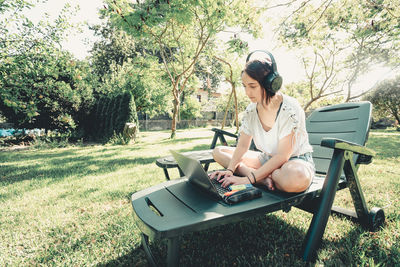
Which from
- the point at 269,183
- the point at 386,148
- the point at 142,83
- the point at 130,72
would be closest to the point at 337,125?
the point at 269,183

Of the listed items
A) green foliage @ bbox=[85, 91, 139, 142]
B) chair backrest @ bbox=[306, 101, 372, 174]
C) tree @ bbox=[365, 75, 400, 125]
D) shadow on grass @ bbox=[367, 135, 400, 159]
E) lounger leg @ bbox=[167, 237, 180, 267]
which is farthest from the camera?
tree @ bbox=[365, 75, 400, 125]

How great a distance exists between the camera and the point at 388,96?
1906 cm

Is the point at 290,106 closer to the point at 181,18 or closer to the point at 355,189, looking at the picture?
the point at 355,189

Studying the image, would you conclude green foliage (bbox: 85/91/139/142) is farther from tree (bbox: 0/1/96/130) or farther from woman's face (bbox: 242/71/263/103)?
woman's face (bbox: 242/71/263/103)

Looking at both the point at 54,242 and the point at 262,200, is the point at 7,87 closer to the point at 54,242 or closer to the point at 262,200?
the point at 54,242

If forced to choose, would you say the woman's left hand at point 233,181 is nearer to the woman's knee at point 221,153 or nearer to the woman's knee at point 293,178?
the woman's knee at point 293,178

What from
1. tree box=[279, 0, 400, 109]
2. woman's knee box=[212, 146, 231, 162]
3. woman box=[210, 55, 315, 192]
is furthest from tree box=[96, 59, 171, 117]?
woman box=[210, 55, 315, 192]

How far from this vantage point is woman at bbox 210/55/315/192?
5.08ft

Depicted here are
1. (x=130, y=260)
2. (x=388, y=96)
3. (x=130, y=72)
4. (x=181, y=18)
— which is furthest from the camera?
(x=388, y=96)

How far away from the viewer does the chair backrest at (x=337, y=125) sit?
2205 mm

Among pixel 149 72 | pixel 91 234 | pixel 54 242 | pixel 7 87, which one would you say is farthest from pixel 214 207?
pixel 149 72

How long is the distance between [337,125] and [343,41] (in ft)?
34.6

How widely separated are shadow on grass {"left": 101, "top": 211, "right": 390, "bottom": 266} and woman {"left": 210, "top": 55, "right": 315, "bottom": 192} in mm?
530

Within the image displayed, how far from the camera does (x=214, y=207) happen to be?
133 centimetres
